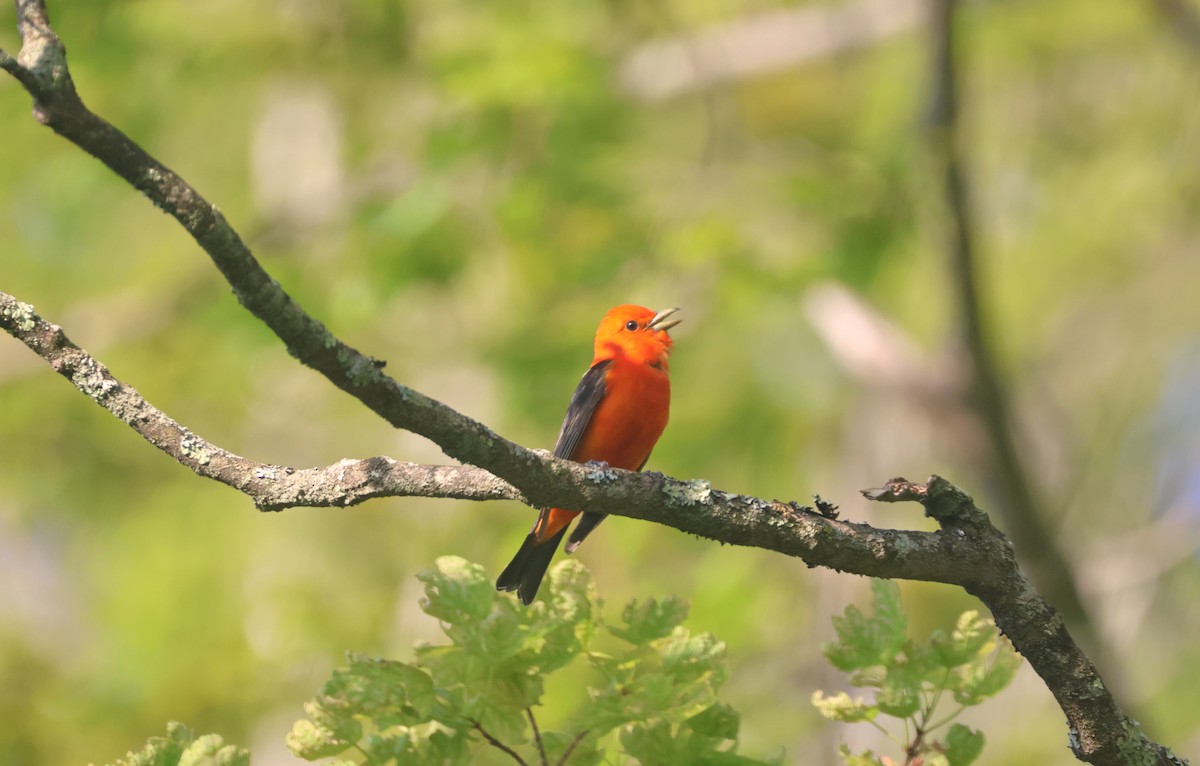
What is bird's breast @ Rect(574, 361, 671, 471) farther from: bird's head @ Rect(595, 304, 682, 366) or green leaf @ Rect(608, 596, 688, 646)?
green leaf @ Rect(608, 596, 688, 646)

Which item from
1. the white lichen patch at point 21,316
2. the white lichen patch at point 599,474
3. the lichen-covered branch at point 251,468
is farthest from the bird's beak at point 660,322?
the white lichen patch at point 21,316

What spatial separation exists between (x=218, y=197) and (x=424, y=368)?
4.62m

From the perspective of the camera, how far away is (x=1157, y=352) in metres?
13.2

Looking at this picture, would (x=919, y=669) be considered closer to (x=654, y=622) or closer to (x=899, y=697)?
(x=899, y=697)

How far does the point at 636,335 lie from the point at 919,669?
3.62m

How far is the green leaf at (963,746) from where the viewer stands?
126 inches

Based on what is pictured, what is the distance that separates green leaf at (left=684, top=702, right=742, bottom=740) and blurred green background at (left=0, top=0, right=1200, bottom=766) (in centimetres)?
414

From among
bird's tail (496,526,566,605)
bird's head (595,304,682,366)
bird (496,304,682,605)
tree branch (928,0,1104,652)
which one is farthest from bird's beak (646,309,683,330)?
tree branch (928,0,1104,652)

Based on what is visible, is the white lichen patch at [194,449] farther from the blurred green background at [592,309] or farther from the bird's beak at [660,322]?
the blurred green background at [592,309]

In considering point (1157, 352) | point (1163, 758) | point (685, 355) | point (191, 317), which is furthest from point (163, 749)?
point (1157, 352)

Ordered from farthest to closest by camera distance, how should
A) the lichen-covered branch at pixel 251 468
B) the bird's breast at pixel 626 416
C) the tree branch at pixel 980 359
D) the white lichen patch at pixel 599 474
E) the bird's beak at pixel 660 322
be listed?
the tree branch at pixel 980 359 → the bird's beak at pixel 660 322 → the bird's breast at pixel 626 416 → the white lichen patch at pixel 599 474 → the lichen-covered branch at pixel 251 468

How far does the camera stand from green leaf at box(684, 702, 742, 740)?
321cm

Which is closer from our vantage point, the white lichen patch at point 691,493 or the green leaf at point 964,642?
the white lichen patch at point 691,493

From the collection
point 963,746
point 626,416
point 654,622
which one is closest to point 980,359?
point 626,416
